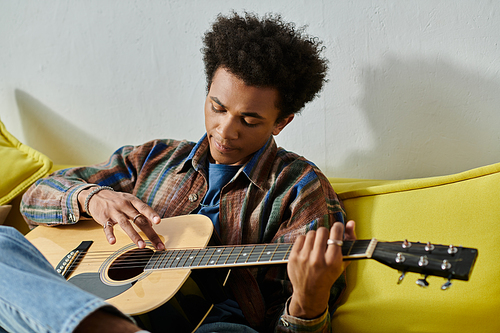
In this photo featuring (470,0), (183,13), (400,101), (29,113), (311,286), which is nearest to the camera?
(311,286)

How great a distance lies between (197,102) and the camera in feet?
→ 5.41

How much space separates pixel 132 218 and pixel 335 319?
2.05 feet

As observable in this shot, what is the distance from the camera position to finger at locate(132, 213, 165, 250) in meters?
1.07

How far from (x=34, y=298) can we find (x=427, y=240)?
0.93 metres

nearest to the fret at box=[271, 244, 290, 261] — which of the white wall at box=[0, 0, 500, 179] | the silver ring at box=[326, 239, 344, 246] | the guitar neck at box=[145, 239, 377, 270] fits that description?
the guitar neck at box=[145, 239, 377, 270]

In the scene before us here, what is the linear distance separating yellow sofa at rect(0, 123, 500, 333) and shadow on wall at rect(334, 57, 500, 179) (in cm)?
21

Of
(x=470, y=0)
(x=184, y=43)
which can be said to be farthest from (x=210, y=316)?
(x=470, y=0)

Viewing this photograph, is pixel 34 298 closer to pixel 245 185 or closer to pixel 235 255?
pixel 235 255

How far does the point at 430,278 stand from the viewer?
105cm

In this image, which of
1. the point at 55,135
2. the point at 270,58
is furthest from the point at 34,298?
the point at 55,135

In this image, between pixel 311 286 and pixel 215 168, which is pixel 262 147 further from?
pixel 311 286

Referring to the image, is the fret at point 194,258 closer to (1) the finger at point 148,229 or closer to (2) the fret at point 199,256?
(2) the fret at point 199,256

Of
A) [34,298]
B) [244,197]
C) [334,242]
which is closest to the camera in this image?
[34,298]

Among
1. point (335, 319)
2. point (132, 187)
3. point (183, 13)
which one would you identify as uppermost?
point (183, 13)
